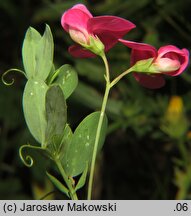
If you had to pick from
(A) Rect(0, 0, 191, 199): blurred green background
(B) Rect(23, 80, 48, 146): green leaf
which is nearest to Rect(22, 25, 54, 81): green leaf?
(B) Rect(23, 80, 48, 146): green leaf

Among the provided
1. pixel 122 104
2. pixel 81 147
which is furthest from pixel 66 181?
pixel 122 104

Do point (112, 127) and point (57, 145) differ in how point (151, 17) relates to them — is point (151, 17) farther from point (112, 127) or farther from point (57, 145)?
point (57, 145)

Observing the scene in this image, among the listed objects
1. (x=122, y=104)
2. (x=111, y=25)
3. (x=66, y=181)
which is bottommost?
(x=122, y=104)

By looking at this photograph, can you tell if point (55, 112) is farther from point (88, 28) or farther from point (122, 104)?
point (122, 104)

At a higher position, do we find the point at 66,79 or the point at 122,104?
the point at 66,79

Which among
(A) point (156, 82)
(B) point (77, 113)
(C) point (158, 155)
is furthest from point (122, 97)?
(A) point (156, 82)

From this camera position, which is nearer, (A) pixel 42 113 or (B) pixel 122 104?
(A) pixel 42 113

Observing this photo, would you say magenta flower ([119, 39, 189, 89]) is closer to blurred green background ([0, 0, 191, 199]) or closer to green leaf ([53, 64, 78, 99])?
green leaf ([53, 64, 78, 99])
